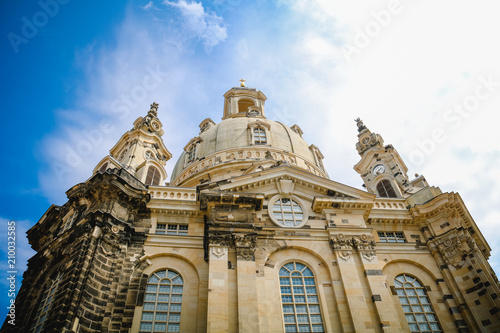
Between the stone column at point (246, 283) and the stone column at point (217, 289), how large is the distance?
0.69 m

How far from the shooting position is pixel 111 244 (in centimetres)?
1973

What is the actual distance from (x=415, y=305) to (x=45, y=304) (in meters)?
20.2

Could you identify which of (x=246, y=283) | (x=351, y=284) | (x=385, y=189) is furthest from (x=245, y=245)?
(x=385, y=189)

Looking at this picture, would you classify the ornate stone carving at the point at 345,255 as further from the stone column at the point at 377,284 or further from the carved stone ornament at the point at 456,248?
the carved stone ornament at the point at 456,248

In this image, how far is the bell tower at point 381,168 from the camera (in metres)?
30.2

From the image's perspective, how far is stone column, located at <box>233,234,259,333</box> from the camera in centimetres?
1708

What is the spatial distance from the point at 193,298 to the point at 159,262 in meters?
3.04

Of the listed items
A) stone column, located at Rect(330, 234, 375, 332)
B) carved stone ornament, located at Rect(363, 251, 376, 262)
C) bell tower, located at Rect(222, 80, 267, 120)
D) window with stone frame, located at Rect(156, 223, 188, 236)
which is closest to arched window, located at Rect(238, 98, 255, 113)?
bell tower, located at Rect(222, 80, 267, 120)

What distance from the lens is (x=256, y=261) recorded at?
20125mm

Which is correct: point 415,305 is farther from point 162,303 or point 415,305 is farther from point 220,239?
point 162,303

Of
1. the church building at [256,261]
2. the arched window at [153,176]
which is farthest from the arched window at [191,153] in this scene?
the church building at [256,261]

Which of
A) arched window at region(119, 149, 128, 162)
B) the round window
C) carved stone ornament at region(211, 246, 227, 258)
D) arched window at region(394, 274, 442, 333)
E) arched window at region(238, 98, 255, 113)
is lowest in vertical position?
arched window at region(394, 274, 442, 333)

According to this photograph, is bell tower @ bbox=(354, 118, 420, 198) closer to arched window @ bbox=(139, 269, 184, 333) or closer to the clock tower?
the clock tower

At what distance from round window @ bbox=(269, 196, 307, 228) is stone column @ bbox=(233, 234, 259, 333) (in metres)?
2.80
